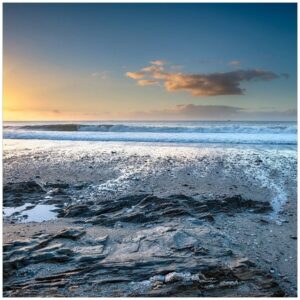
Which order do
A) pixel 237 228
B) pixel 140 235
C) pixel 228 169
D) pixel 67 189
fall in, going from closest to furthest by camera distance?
pixel 140 235 < pixel 237 228 < pixel 67 189 < pixel 228 169

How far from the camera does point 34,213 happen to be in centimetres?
575

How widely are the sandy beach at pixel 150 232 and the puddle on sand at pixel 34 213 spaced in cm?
2

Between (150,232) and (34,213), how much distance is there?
236 cm

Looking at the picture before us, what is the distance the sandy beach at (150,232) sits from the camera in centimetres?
340

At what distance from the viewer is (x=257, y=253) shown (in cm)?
416

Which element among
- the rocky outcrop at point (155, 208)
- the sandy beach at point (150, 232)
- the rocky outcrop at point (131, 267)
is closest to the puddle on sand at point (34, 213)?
the sandy beach at point (150, 232)

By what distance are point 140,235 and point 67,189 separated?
345 cm

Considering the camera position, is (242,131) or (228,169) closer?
(228,169)

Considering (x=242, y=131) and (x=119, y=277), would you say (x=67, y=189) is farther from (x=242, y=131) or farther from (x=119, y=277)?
(x=242, y=131)

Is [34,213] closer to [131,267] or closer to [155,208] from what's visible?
[155,208]

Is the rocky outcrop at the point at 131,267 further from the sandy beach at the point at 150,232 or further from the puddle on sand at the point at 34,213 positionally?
the puddle on sand at the point at 34,213

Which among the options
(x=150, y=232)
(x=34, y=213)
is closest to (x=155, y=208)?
(x=150, y=232)

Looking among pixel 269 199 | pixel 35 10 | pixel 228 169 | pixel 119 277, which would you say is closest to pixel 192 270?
pixel 119 277

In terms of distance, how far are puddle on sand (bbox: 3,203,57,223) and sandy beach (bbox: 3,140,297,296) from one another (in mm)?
17
